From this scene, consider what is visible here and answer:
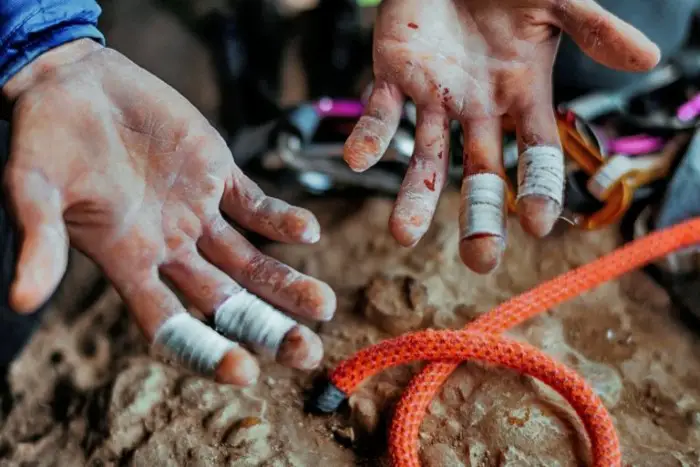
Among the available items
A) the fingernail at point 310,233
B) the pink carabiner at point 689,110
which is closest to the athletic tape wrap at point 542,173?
the fingernail at point 310,233

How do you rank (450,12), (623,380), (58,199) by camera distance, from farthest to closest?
1. (450,12)
2. (623,380)
3. (58,199)

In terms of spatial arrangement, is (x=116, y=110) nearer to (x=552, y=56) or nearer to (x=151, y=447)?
(x=151, y=447)

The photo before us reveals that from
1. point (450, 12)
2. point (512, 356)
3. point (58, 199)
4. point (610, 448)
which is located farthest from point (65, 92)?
point (610, 448)

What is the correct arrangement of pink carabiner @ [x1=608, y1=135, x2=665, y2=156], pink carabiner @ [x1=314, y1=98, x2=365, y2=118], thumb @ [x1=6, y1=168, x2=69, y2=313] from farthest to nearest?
1. pink carabiner @ [x1=314, y1=98, x2=365, y2=118]
2. pink carabiner @ [x1=608, y1=135, x2=665, y2=156]
3. thumb @ [x1=6, y1=168, x2=69, y2=313]

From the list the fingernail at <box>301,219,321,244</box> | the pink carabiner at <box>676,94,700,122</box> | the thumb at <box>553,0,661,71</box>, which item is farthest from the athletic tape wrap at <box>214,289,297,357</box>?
the pink carabiner at <box>676,94,700,122</box>

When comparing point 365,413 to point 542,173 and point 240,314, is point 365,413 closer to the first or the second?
point 240,314

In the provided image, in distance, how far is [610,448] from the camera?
900mm

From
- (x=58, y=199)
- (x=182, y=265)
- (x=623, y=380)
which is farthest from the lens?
(x=623, y=380)

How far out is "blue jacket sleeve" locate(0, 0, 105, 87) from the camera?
1.02m

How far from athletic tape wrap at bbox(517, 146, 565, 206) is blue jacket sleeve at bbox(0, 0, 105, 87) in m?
0.74

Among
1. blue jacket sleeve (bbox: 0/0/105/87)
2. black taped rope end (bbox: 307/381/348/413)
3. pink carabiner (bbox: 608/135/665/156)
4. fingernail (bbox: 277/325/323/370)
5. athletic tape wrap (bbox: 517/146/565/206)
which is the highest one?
blue jacket sleeve (bbox: 0/0/105/87)

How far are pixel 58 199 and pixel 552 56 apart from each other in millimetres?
819

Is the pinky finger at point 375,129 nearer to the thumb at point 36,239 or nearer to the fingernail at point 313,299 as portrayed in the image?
the fingernail at point 313,299

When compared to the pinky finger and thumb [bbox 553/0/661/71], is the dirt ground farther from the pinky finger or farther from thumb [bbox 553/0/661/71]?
thumb [bbox 553/0/661/71]
